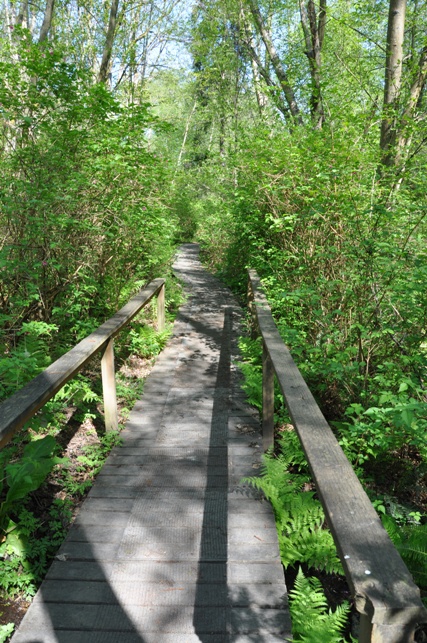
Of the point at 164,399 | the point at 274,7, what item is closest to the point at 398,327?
the point at 164,399

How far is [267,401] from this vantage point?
13.7ft

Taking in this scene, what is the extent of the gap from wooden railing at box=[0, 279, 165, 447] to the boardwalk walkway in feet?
1.68

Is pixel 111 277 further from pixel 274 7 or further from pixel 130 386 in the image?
pixel 274 7

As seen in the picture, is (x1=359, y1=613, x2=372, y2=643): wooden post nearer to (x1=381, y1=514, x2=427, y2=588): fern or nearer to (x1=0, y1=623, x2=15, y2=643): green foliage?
(x1=0, y1=623, x2=15, y2=643): green foliage

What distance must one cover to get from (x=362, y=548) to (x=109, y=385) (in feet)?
11.0

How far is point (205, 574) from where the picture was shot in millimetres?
2650

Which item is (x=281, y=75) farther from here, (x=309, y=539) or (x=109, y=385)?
(x=309, y=539)

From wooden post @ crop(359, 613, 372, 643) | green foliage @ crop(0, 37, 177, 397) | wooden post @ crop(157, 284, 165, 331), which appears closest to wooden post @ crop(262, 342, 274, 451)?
green foliage @ crop(0, 37, 177, 397)

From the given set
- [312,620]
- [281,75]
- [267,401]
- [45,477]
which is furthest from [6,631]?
[281,75]

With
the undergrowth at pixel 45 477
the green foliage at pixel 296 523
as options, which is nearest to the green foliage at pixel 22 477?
the undergrowth at pixel 45 477

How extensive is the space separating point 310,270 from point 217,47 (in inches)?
669

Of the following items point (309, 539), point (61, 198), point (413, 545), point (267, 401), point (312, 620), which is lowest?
point (413, 545)

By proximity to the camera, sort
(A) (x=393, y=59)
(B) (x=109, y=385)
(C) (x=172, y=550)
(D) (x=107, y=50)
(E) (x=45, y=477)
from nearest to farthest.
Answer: (C) (x=172, y=550) < (E) (x=45, y=477) < (B) (x=109, y=385) < (A) (x=393, y=59) < (D) (x=107, y=50)

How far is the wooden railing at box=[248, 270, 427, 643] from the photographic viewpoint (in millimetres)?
1114
